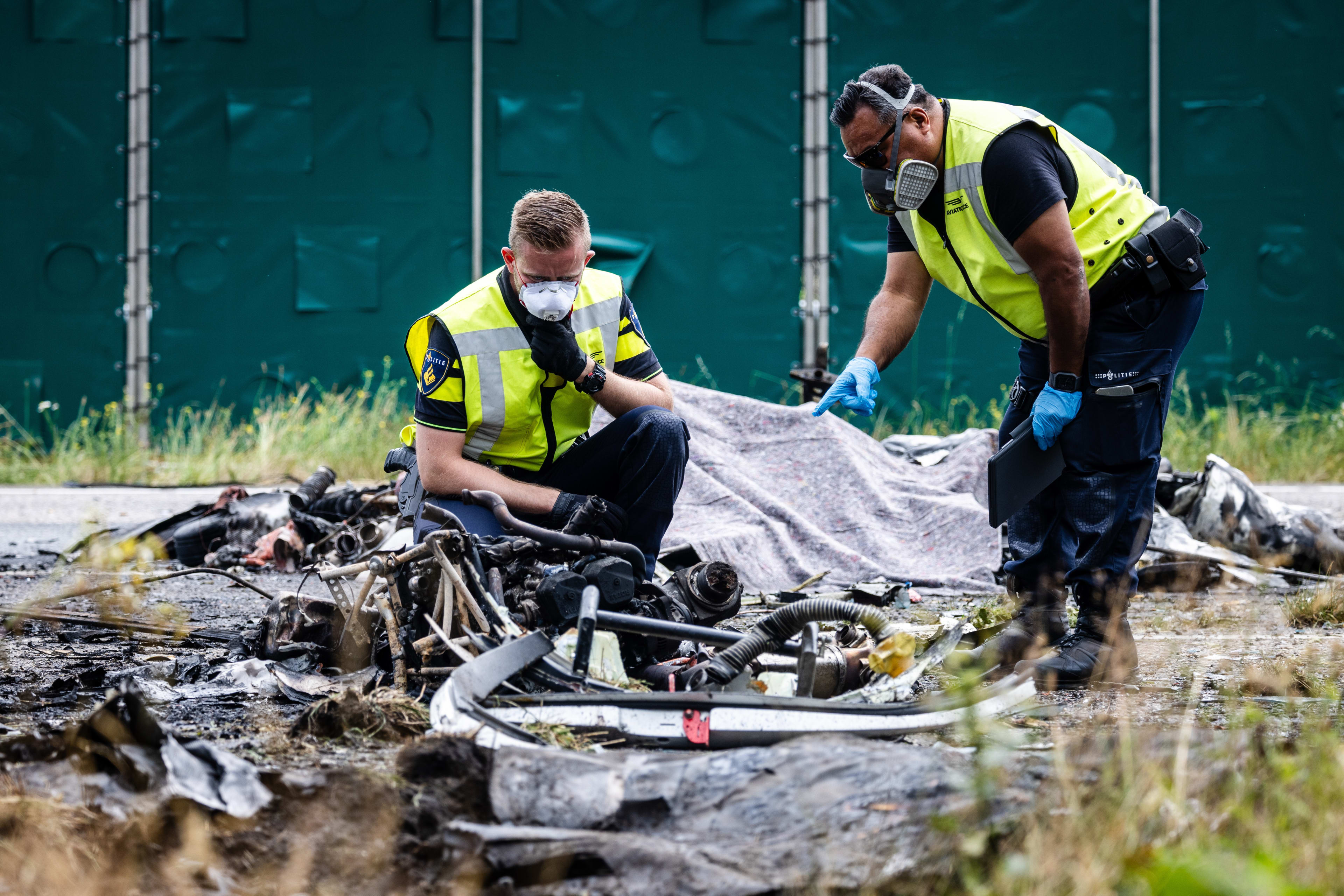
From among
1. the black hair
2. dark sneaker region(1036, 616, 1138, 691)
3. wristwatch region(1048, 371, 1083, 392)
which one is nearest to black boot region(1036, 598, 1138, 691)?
dark sneaker region(1036, 616, 1138, 691)

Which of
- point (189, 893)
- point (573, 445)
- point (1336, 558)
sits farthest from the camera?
point (1336, 558)

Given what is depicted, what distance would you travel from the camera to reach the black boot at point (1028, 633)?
3.34 meters

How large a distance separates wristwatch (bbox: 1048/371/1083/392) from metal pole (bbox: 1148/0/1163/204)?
591cm

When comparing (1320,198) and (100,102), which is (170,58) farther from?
(1320,198)

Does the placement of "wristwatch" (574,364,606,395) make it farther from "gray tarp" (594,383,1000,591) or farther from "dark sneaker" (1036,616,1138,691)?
"dark sneaker" (1036,616,1138,691)

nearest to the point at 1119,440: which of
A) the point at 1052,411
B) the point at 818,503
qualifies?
the point at 1052,411

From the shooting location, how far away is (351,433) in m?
7.83

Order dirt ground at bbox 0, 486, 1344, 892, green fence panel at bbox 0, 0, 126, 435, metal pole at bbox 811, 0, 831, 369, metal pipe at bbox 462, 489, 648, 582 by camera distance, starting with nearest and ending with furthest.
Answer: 1. dirt ground at bbox 0, 486, 1344, 892
2. metal pipe at bbox 462, 489, 648, 582
3. metal pole at bbox 811, 0, 831, 369
4. green fence panel at bbox 0, 0, 126, 435

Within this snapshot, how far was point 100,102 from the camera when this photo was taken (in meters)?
8.56

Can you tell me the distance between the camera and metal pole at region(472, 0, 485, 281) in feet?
28.1

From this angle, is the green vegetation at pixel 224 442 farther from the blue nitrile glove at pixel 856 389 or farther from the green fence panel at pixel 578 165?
the blue nitrile glove at pixel 856 389

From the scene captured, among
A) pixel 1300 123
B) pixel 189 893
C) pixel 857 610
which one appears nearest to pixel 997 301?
pixel 857 610

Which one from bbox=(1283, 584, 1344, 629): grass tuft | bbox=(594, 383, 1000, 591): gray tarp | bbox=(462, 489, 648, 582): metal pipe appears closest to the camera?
bbox=(462, 489, 648, 582): metal pipe

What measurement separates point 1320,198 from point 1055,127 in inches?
257
